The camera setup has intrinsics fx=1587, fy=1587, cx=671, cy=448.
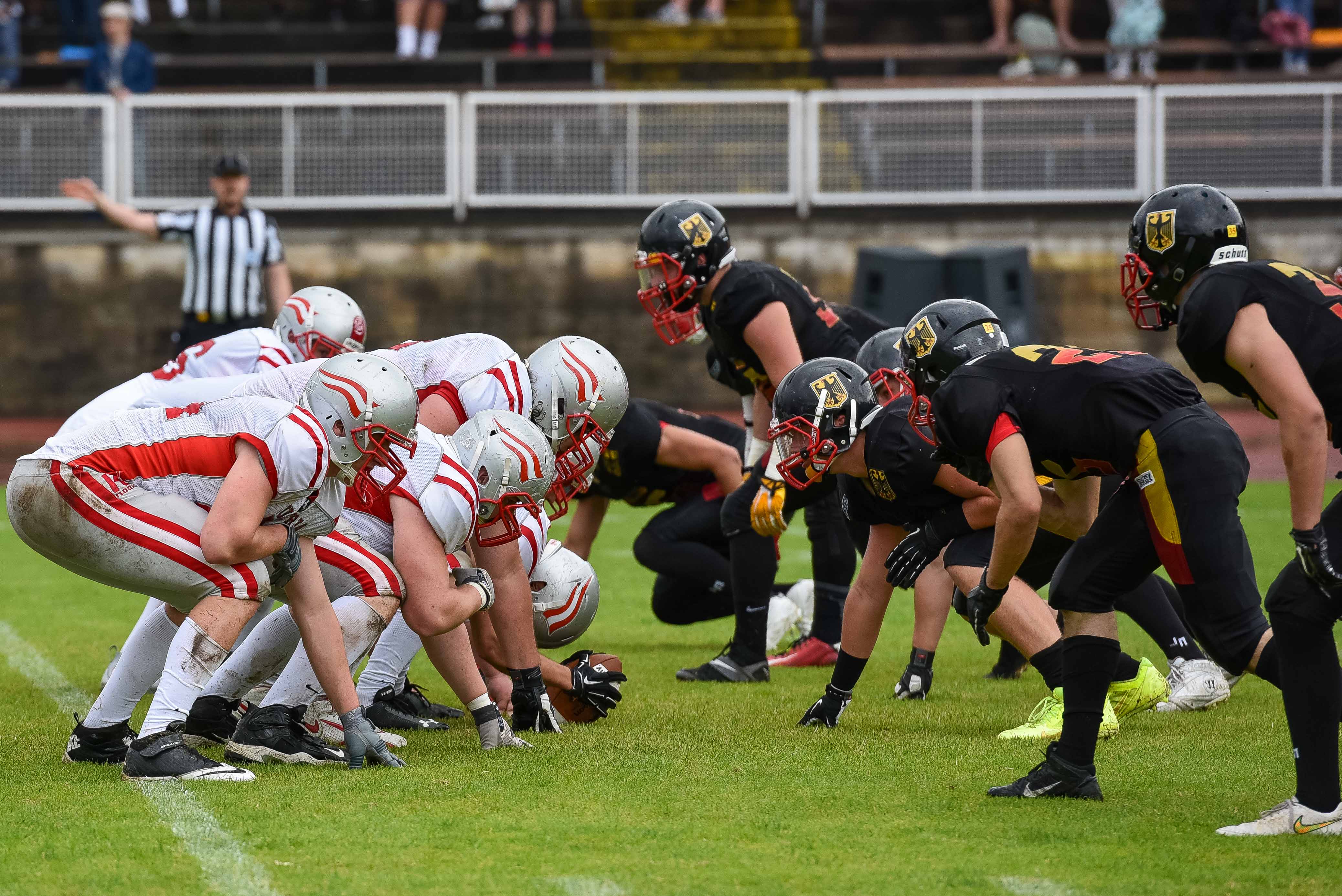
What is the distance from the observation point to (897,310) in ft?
43.4

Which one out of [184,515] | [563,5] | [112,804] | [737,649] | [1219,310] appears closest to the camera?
[1219,310]

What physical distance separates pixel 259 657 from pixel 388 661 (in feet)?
1.81

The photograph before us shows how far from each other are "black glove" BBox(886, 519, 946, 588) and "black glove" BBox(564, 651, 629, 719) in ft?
3.29

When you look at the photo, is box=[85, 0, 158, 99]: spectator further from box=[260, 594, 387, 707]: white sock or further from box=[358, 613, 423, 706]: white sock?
box=[260, 594, 387, 707]: white sock

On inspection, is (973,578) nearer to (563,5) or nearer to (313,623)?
(313,623)

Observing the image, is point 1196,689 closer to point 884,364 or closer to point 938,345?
point 884,364

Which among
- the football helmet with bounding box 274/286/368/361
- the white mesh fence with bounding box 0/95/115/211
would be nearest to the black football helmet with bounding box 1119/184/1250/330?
the football helmet with bounding box 274/286/368/361

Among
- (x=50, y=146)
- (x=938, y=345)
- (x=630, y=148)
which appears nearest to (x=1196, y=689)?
(x=938, y=345)

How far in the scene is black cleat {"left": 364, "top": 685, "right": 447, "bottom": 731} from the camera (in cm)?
529

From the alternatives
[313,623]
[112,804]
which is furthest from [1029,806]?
[112,804]

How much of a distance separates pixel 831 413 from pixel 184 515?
1.99m

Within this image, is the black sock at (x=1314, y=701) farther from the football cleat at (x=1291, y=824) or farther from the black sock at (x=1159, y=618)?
the black sock at (x=1159, y=618)

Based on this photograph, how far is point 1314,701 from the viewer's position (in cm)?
369

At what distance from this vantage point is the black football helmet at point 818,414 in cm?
505
